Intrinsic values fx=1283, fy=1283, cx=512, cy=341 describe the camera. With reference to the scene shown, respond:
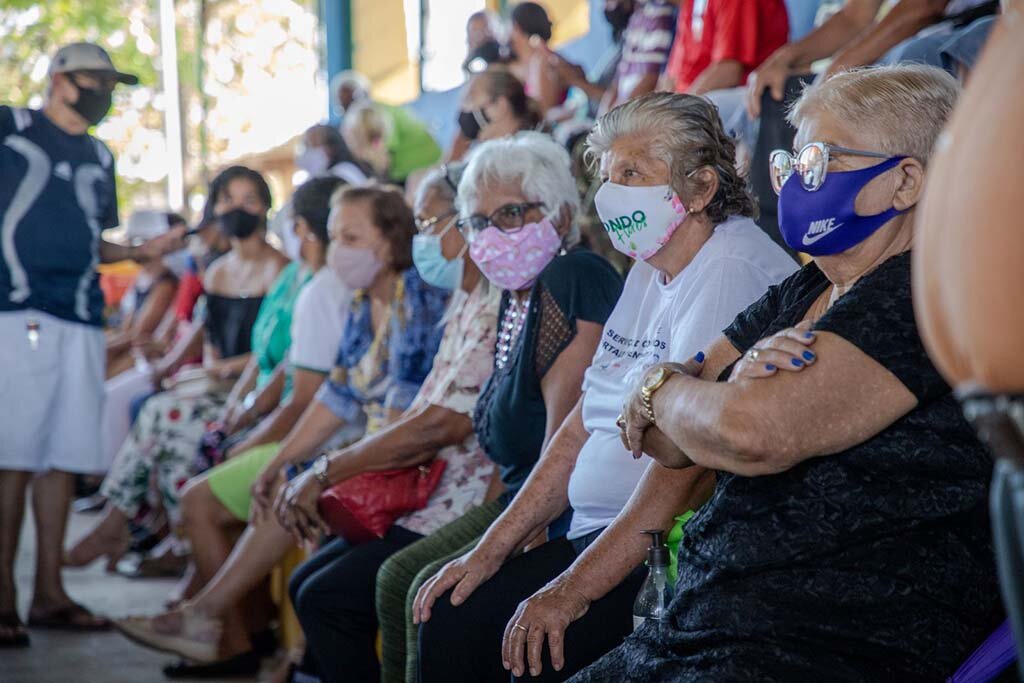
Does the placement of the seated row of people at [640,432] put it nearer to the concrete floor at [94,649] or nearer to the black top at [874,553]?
the black top at [874,553]

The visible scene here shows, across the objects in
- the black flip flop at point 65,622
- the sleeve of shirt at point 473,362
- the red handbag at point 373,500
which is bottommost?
the black flip flop at point 65,622

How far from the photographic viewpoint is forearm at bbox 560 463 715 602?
2.30m

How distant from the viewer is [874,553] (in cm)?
180

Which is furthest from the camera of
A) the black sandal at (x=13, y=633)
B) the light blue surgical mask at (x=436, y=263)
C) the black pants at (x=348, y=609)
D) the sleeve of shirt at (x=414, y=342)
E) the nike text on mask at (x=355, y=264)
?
the black sandal at (x=13, y=633)

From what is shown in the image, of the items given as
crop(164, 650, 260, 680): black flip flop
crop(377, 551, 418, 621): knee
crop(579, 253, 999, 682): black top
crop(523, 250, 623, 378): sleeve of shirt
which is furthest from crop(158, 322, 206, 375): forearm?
crop(579, 253, 999, 682): black top

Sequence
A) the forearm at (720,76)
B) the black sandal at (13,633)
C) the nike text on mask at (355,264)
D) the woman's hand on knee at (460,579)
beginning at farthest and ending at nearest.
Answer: the black sandal at (13,633) → the forearm at (720,76) → the nike text on mask at (355,264) → the woman's hand on knee at (460,579)

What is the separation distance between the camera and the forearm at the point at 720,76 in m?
4.37

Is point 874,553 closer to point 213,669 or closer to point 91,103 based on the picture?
point 213,669

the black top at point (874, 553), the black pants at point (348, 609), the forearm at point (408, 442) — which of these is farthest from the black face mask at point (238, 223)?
the black top at point (874, 553)

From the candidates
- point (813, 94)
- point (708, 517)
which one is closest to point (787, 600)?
point (708, 517)

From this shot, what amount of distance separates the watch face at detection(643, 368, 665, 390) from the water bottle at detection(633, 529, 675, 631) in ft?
1.25

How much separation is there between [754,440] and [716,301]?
0.67 m

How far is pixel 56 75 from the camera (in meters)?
5.00

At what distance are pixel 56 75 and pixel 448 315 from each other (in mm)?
2237
